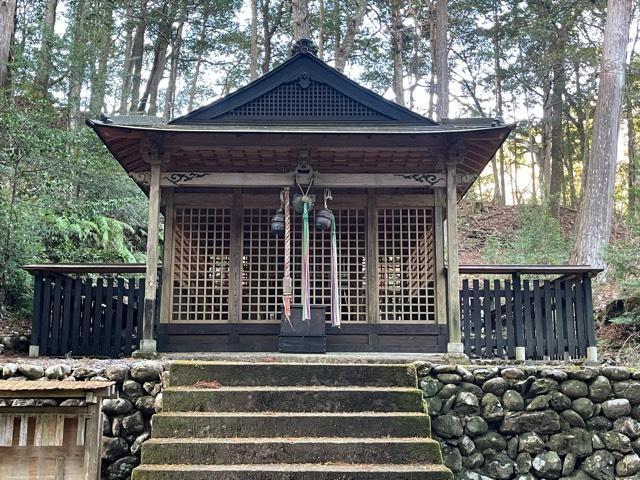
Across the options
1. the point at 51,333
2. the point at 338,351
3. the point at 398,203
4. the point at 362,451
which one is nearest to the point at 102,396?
the point at 362,451

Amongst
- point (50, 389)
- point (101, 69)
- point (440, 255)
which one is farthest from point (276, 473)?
point (101, 69)

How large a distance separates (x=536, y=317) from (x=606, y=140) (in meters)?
8.21

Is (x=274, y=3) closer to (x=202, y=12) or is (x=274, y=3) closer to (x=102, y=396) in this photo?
(x=202, y=12)

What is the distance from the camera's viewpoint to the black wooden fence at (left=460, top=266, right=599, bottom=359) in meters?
8.31

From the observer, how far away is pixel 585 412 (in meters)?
6.40

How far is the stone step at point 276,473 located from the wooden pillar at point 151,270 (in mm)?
2802

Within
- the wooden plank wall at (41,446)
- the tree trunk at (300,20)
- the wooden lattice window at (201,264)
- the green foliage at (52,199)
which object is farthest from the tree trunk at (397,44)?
the wooden plank wall at (41,446)

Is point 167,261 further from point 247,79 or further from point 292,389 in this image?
point 247,79

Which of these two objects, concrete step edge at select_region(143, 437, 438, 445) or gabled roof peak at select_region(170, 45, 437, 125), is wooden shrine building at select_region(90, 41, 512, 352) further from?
concrete step edge at select_region(143, 437, 438, 445)

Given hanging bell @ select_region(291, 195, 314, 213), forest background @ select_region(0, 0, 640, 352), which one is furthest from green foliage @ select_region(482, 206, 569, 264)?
hanging bell @ select_region(291, 195, 314, 213)

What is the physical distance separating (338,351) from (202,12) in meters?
18.2

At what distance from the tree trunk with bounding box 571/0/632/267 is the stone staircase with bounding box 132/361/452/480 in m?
9.85

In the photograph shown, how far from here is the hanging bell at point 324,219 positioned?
8.60 metres

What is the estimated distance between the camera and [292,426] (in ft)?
19.3
